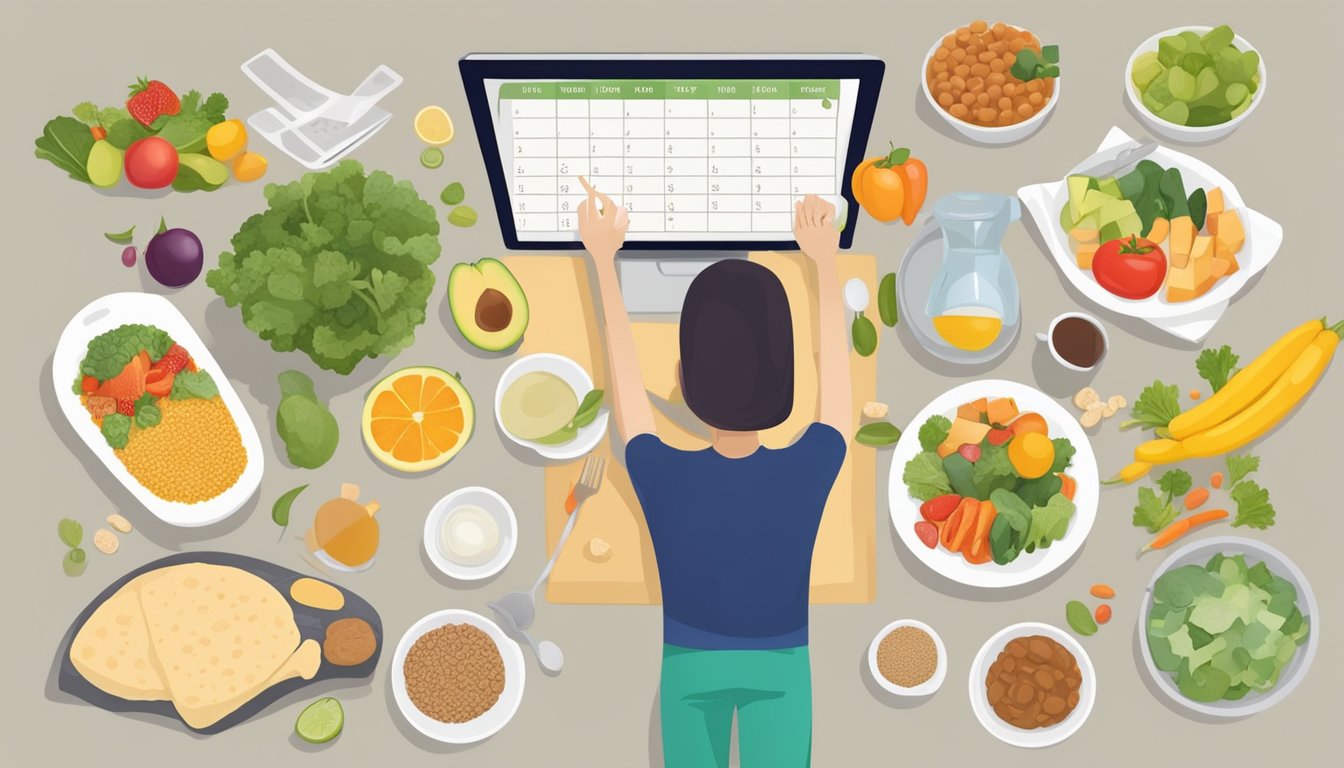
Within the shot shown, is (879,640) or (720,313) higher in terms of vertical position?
(720,313)

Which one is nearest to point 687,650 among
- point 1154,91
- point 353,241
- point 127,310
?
point 353,241

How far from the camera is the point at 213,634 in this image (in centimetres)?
392

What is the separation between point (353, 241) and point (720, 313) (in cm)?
131

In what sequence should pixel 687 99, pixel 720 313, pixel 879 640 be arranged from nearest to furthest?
1. pixel 720 313
2. pixel 687 99
3. pixel 879 640

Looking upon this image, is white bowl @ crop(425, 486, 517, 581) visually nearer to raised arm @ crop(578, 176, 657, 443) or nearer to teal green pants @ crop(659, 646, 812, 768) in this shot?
raised arm @ crop(578, 176, 657, 443)

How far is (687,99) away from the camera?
12.4 feet

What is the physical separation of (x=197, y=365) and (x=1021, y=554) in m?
2.97

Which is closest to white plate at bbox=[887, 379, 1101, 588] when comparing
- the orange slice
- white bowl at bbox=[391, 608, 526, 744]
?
white bowl at bbox=[391, 608, 526, 744]

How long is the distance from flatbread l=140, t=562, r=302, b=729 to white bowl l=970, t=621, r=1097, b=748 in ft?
7.63

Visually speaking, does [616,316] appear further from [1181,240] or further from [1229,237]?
[1229,237]

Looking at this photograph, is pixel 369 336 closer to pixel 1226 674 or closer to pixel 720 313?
pixel 720 313

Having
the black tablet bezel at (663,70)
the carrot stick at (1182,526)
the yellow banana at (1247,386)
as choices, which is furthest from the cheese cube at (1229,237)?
the black tablet bezel at (663,70)

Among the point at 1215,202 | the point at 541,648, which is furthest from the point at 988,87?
the point at 541,648

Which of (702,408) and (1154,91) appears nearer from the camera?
(702,408)
